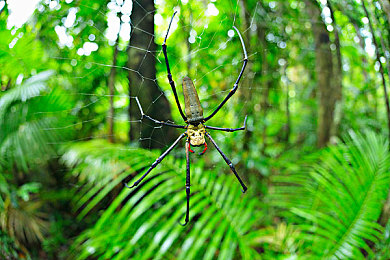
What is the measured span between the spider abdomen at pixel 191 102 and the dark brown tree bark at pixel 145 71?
366 mm

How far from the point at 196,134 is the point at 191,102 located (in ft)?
0.77

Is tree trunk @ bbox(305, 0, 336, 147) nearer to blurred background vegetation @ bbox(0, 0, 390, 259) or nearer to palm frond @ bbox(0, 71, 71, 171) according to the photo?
blurred background vegetation @ bbox(0, 0, 390, 259)

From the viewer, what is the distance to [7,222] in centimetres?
246

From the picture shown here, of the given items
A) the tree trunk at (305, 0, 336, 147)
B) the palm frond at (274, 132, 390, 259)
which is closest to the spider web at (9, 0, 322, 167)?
the palm frond at (274, 132, 390, 259)

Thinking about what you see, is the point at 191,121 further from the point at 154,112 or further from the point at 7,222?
the point at 7,222

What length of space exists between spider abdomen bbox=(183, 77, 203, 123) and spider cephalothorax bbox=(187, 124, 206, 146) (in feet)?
0.19

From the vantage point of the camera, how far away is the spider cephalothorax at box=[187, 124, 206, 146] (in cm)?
160

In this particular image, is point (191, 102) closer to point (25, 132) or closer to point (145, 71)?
point (145, 71)

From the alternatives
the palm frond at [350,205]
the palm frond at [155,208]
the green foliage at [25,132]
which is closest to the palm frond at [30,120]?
the green foliage at [25,132]

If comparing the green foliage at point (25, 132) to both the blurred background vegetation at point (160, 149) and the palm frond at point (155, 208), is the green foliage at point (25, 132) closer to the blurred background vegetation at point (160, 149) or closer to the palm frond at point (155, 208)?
the blurred background vegetation at point (160, 149)

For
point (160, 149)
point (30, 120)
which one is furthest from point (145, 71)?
point (30, 120)

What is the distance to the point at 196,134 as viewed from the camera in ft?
5.38

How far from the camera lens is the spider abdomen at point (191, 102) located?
1.46 meters

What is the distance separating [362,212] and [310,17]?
2609 millimetres
